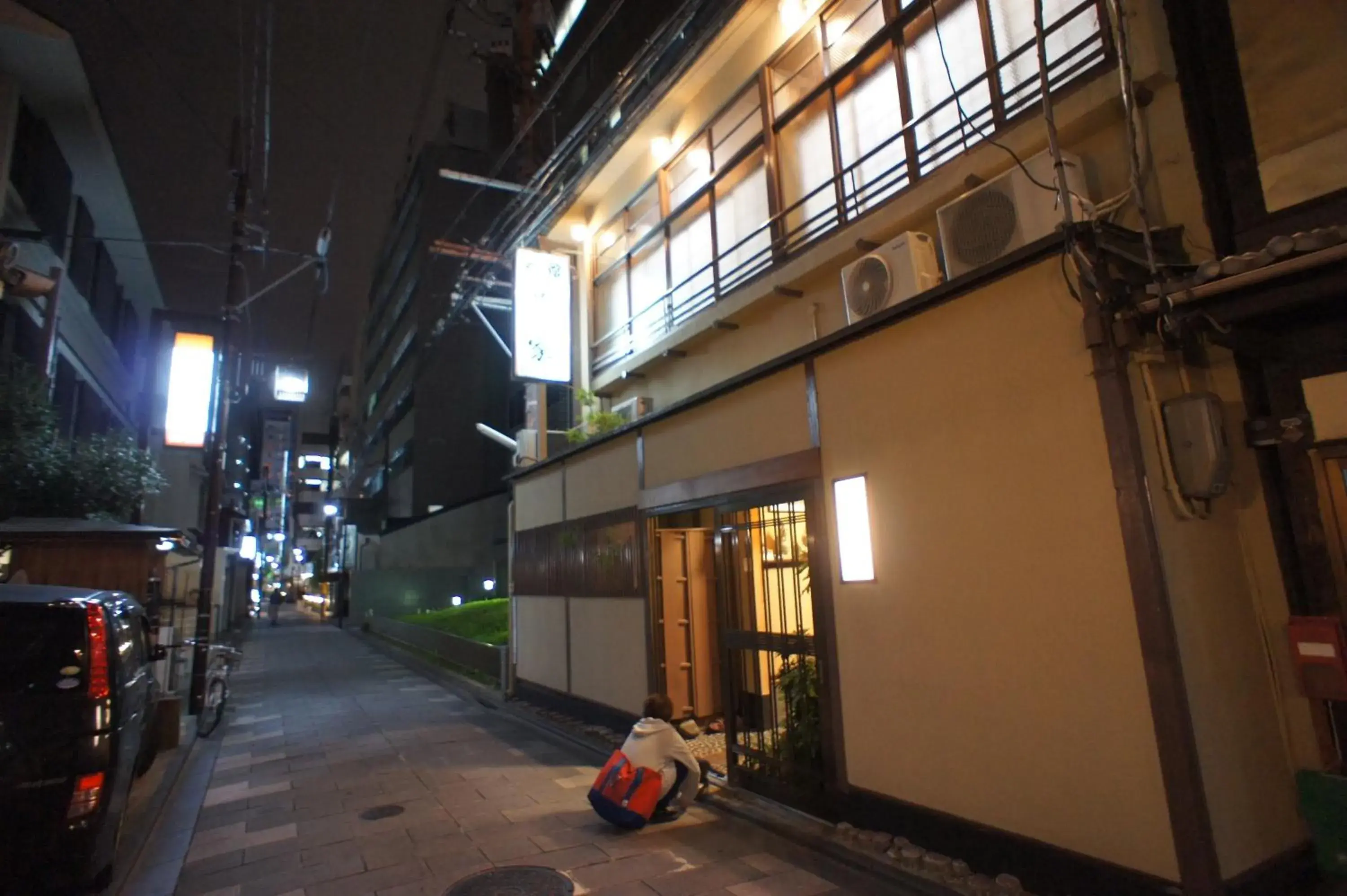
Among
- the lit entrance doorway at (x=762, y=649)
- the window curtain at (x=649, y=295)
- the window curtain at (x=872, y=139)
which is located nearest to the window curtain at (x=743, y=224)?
the window curtain at (x=872, y=139)

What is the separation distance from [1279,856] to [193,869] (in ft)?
27.2

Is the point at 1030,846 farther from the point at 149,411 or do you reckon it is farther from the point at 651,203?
the point at 149,411

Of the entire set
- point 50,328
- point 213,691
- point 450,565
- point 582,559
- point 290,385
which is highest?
point 290,385

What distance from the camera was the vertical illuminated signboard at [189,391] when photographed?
18375mm

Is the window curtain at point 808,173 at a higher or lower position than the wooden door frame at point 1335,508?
higher

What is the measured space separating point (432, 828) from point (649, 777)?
88.4 inches

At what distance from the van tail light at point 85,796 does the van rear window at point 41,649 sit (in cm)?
63

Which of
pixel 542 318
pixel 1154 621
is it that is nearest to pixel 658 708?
pixel 1154 621

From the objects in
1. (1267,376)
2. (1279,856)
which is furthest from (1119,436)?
(1279,856)

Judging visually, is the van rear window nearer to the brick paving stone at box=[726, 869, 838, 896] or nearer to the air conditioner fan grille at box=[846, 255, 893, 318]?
the brick paving stone at box=[726, 869, 838, 896]

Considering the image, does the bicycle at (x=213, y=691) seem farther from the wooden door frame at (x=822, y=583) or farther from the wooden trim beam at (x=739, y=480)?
the wooden door frame at (x=822, y=583)

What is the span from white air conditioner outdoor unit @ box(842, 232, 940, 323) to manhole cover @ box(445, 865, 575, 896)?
5.83 m

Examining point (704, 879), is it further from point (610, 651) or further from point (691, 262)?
point (691, 262)

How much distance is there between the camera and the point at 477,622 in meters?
20.3
